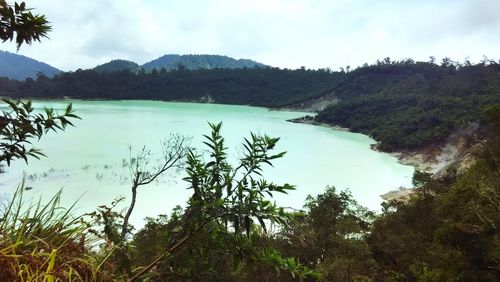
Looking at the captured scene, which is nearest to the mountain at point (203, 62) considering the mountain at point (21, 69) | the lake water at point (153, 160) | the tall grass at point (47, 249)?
the mountain at point (21, 69)

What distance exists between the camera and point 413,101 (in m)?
47.6

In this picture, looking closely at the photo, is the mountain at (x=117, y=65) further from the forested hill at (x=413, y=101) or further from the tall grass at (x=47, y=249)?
the tall grass at (x=47, y=249)

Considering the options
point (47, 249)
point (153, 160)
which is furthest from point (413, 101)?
point (47, 249)

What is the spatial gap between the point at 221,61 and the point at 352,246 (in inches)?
7050

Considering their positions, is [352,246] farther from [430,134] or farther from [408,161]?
[430,134]

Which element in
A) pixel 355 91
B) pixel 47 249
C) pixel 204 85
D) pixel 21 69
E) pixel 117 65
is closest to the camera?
pixel 47 249

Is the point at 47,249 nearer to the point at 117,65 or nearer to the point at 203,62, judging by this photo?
the point at 117,65

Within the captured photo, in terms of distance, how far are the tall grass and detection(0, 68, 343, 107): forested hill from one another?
71.1 metres

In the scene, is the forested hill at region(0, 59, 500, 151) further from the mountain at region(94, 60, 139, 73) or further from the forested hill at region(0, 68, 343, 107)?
the mountain at region(94, 60, 139, 73)

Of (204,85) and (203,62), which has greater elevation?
(203,62)

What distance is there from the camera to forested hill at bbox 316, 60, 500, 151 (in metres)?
32.5

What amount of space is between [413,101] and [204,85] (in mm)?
48544

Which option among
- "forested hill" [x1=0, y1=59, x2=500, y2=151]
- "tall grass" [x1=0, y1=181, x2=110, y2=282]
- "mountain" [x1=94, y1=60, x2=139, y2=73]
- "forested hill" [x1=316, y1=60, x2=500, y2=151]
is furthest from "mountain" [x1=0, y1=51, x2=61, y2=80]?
"tall grass" [x1=0, y1=181, x2=110, y2=282]

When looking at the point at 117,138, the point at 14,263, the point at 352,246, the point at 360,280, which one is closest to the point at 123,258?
the point at 14,263
